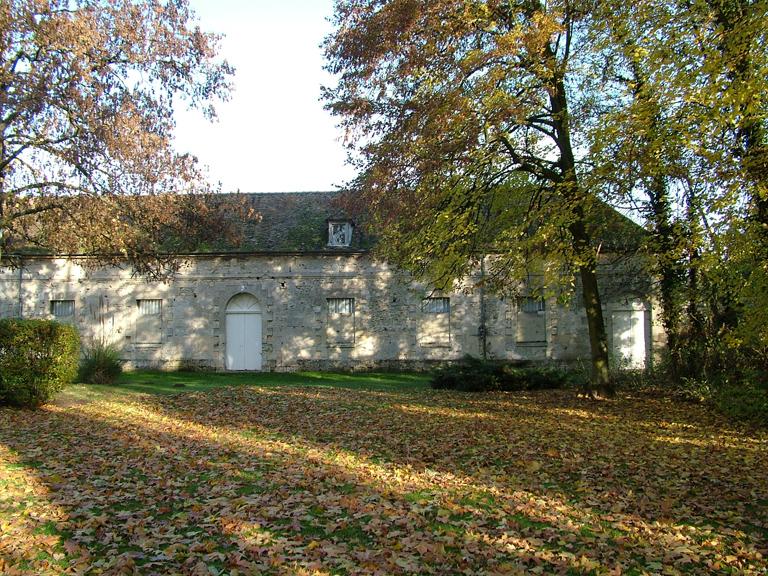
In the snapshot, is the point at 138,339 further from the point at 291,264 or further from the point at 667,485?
the point at 667,485

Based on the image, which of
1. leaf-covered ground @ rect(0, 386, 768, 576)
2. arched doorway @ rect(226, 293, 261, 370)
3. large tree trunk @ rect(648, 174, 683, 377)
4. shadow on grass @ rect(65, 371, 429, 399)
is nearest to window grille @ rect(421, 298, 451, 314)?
shadow on grass @ rect(65, 371, 429, 399)

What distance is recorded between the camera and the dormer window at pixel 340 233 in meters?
23.7

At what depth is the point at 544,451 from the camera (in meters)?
8.59

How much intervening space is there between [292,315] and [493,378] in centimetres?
879

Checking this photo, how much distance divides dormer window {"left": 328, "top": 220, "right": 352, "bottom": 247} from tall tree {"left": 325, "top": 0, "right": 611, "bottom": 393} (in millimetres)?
10031

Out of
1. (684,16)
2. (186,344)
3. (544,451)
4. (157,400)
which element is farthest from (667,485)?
(186,344)

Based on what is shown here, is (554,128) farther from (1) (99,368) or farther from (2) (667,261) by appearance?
(1) (99,368)

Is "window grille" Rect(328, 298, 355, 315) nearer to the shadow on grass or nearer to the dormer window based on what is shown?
the dormer window

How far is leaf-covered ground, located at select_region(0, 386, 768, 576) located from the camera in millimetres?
4613

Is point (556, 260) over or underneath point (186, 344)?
over

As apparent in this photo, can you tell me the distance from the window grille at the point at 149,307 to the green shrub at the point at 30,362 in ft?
36.7

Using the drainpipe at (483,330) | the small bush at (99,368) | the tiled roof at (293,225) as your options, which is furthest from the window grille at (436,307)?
the small bush at (99,368)

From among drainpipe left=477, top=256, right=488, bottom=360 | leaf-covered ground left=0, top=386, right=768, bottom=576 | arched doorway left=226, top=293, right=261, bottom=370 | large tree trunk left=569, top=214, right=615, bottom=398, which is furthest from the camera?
arched doorway left=226, top=293, right=261, bottom=370

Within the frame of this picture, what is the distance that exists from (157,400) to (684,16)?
12491mm
